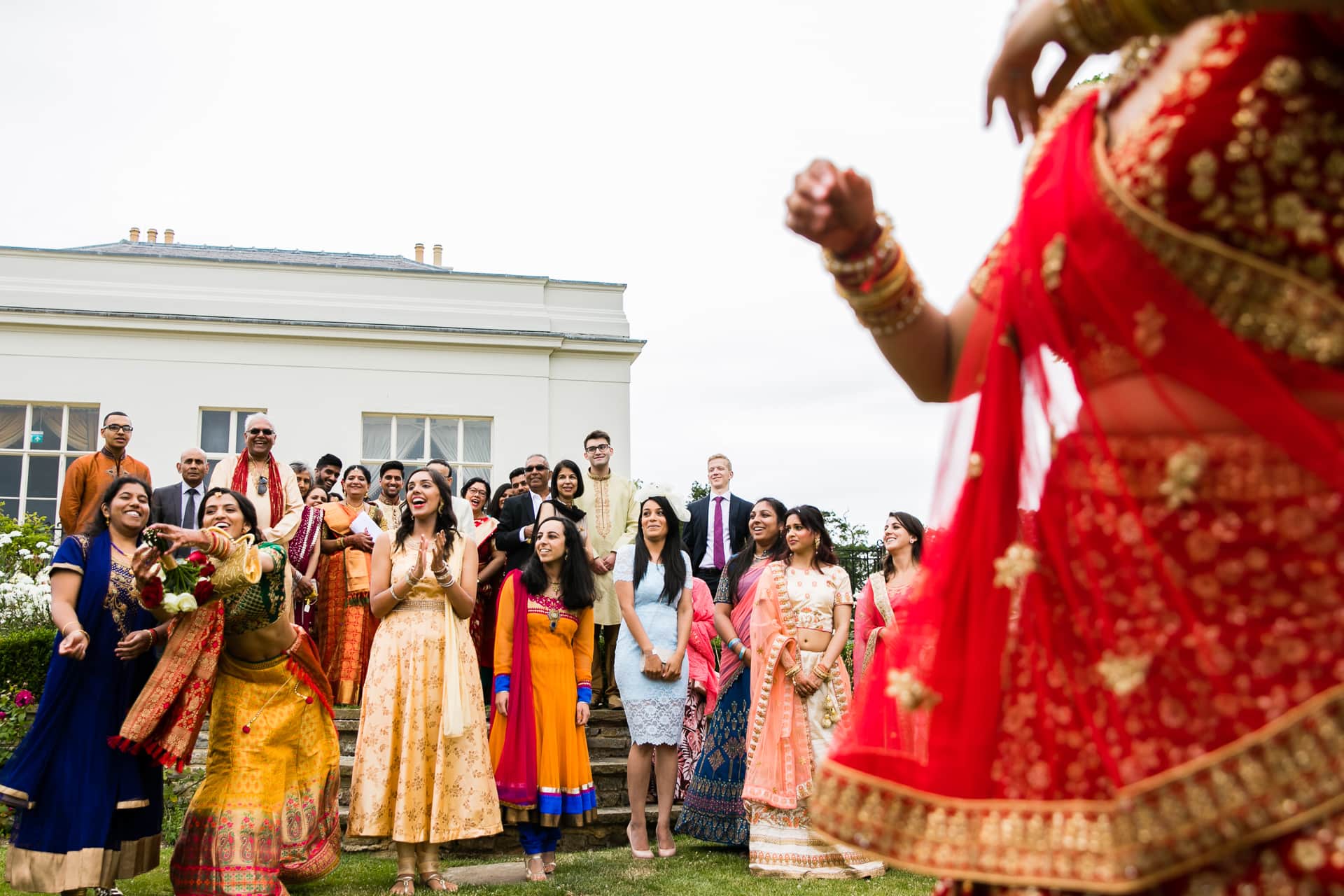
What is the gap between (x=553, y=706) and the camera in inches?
262

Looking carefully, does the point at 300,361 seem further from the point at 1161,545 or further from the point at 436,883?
the point at 1161,545

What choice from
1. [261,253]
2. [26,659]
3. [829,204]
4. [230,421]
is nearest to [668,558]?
[26,659]

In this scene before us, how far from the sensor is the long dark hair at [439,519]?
6.48 meters

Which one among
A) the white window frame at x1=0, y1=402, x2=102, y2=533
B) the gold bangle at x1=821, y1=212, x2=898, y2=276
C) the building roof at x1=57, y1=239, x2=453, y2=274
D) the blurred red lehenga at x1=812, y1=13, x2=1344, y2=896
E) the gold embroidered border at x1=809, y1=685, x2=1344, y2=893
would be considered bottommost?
the gold embroidered border at x1=809, y1=685, x2=1344, y2=893

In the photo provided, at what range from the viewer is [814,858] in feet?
21.8

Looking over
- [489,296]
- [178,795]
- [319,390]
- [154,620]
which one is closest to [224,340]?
[319,390]

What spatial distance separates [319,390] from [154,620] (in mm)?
Result: 12108

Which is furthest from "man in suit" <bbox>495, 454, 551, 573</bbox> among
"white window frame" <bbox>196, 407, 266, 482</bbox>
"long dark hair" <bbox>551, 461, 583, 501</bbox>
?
"white window frame" <bbox>196, 407, 266, 482</bbox>

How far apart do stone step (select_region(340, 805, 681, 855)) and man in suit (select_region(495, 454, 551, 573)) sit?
5.63ft

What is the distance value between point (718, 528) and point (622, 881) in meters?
3.64

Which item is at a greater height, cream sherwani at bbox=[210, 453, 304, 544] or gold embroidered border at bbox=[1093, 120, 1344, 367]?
cream sherwani at bbox=[210, 453, 304, 544]

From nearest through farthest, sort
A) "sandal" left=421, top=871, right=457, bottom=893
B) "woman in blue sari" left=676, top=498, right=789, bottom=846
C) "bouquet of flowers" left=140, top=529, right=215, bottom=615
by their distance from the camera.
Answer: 1. "bouquet of flowers" left=140, top=529, right=215, bottom=615
2. "sandal" left=421, top=871, right=457, bottom=893
3. "woman in blue sari" left=676, top=498, right=789, bottom=846

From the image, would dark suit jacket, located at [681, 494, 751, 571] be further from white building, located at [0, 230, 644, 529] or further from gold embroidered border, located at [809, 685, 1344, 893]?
white building, located at [0, 230, 644, 529]

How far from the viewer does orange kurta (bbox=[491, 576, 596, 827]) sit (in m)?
6.59
